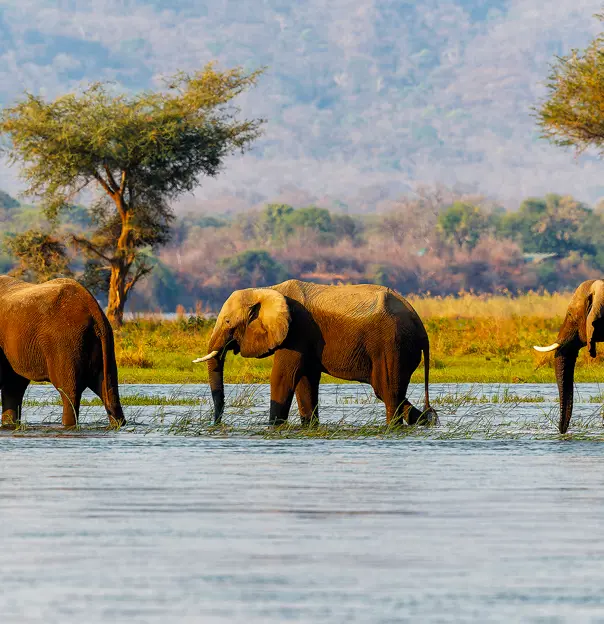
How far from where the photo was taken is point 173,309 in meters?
89.5

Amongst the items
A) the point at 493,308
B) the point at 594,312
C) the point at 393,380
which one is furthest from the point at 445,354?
the point at 594,312

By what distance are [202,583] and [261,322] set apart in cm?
827

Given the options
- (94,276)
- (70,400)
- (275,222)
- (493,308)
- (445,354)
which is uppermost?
(275,222)

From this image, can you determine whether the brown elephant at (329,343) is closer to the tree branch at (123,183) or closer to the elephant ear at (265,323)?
the elephant ear at (265,323)

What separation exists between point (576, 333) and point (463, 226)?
8087cm

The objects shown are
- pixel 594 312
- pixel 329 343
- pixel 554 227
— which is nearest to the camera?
pixel 594 312

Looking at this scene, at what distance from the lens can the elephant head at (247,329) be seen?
1548 centimetres

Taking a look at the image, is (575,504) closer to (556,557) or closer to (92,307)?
(556,557)

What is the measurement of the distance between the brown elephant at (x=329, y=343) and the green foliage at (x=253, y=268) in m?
72.7

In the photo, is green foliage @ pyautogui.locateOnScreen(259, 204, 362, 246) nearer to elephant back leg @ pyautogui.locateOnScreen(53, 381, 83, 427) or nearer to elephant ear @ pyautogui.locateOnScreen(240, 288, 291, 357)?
elephant ear @ pyautogui.locateOnScreen(240, 288, 291, 357)

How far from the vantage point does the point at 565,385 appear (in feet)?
49.6

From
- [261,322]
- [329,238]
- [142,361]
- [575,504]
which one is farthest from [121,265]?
[329,238]

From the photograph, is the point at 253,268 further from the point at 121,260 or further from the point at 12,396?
the point at 12,396

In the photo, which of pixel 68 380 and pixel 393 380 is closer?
pixel 68 380
